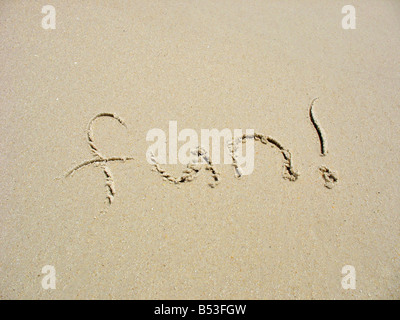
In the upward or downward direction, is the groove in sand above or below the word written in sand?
above

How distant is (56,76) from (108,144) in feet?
1.97

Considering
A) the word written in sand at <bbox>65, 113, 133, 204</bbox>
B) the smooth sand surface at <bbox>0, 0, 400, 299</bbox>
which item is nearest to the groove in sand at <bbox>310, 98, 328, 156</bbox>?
the smooth sand surface at <bbox>0, 0, 400, 299</bbox>

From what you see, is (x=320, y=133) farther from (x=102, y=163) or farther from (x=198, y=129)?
(x=102, y=163)

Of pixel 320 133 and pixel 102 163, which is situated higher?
pixel 320 133

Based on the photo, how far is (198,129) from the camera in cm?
154

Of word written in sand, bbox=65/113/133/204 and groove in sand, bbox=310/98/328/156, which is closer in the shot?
word written in sand, bbox=65/113/133/204

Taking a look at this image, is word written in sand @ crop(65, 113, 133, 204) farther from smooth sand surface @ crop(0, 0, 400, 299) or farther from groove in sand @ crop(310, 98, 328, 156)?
groove in sand @ crop(310, 98, 328, 156)

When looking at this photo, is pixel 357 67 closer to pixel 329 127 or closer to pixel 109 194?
pixel 329 127

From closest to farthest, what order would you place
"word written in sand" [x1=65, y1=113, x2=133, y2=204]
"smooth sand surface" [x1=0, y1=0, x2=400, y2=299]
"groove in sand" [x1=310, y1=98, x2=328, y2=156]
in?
"smooth sand surface" [x1=0, y1=0, x2=400, y2=299] → "word written in sand" [x1=65, y1=113, x2=133, y2=204] → "groove in sand" [x1=310, y1=98, x2=328, y2=156]

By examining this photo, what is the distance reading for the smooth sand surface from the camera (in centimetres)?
123

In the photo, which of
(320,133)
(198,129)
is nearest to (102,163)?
(198,129)

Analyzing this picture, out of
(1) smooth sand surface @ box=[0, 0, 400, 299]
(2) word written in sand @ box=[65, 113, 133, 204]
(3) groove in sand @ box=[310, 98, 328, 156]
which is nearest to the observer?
(1) smooth sand surface @ box=[0, 0, 400, 299]
